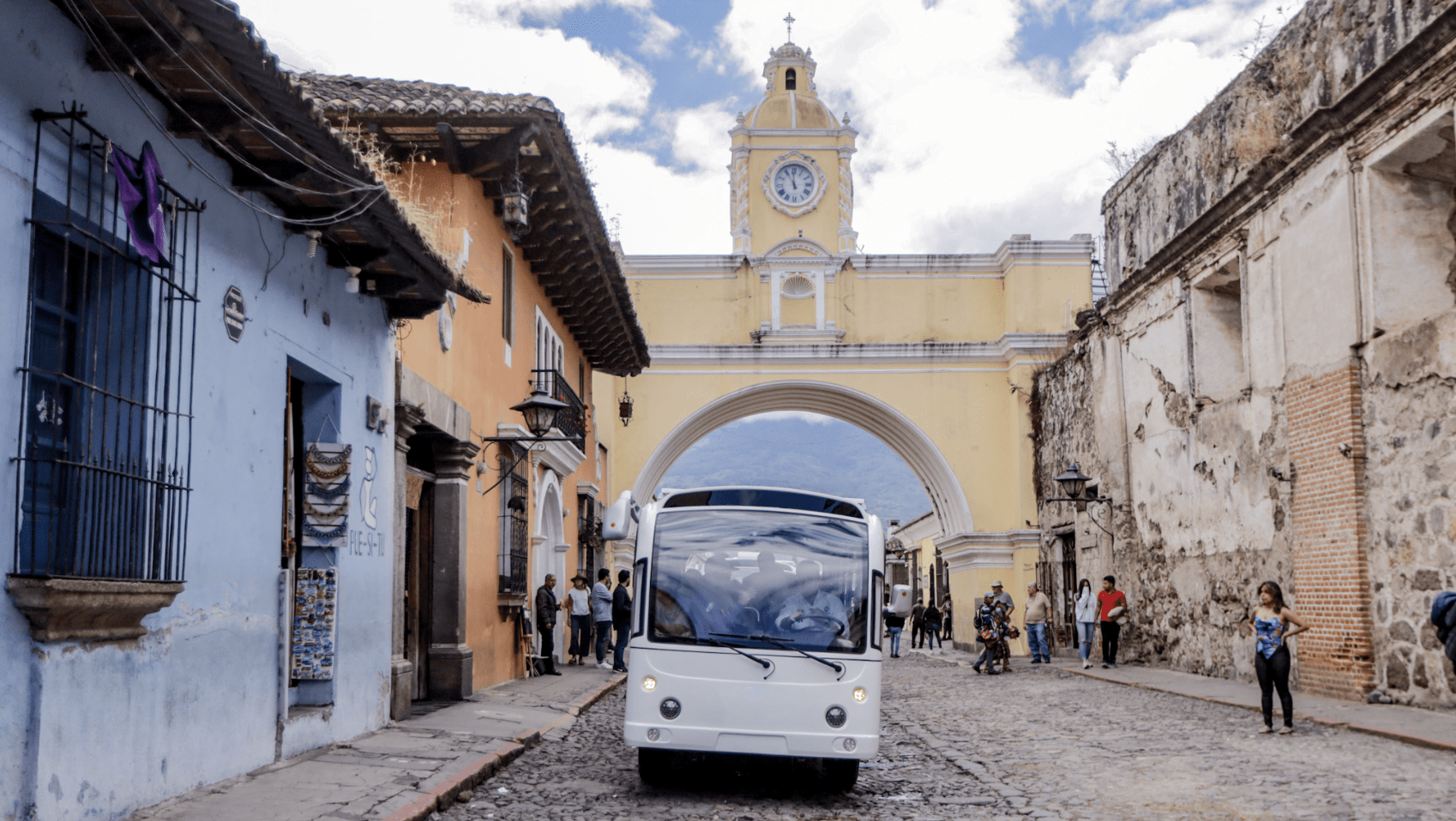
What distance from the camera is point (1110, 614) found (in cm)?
1906

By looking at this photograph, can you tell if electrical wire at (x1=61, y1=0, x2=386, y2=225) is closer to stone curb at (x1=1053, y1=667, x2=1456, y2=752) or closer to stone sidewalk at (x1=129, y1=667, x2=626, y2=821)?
stone sidewalk at (x1=129, y1=667, x2=626, y2=821)

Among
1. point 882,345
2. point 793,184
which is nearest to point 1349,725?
point 882,345

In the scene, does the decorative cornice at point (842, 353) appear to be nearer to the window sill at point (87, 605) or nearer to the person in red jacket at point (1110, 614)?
the person in red jacket at point (1110, 614)

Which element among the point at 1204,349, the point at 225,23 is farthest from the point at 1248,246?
the point at 225,23

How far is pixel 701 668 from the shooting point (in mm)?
7812

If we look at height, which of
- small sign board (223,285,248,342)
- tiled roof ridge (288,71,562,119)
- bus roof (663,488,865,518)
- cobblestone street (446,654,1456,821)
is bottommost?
cobblestone street (446,654,1456,821)

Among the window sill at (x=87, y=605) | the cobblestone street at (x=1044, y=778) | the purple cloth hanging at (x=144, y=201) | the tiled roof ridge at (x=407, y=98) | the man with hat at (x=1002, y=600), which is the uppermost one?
the tiled roof ridge at (x=407, y=98)

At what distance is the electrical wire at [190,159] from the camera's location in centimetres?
561

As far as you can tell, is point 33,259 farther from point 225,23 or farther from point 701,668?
point 701,668

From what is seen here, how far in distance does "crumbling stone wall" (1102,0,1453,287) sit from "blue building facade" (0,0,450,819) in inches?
367

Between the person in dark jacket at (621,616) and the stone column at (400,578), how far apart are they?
766 centimetres

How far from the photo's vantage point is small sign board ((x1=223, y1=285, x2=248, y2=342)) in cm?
732

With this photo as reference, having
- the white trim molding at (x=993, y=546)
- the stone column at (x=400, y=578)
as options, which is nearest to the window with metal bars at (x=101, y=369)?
the stone column at (x=400, y=578)

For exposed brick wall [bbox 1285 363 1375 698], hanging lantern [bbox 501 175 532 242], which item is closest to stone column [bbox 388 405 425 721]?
hanging lantern [bbox 501 175 532 242]
